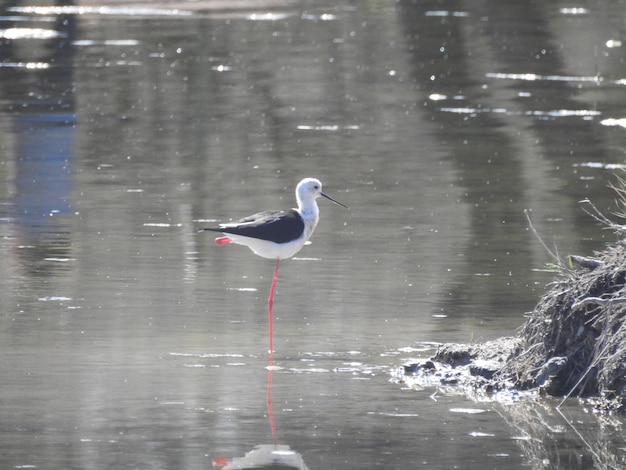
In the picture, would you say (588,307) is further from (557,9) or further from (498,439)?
(557,9)

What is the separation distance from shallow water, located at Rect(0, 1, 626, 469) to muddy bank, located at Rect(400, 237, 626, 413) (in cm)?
24

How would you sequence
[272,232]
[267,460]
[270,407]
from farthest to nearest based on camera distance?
[272,232]
[270,407]
[267,460]

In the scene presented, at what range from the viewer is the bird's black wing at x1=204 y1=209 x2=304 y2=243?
11.0 meters

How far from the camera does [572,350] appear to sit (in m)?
8.82

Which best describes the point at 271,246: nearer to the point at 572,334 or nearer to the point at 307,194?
the point at 307,194

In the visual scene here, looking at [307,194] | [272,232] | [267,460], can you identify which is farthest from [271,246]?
[267,460]

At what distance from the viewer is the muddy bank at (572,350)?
8.45 m

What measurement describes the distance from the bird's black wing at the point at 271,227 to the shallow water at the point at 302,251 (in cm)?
48

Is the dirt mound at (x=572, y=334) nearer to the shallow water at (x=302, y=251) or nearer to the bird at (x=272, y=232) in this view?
the shallow water at (x=302, y=251)

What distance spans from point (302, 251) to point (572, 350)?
15.0 feet

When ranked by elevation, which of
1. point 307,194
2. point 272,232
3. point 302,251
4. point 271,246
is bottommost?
point 302,251

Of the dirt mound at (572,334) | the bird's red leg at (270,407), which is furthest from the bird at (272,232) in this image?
the dirt mound at (572,334)

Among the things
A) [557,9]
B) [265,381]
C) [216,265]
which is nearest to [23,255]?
[216,265]

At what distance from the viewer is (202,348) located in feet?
32.1
